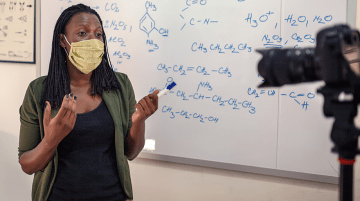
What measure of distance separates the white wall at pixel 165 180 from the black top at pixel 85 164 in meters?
0.54

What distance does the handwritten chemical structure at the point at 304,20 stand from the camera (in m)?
1.20

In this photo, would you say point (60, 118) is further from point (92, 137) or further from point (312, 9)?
point (312, 9)

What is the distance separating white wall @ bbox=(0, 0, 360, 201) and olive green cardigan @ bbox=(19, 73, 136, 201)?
464mm

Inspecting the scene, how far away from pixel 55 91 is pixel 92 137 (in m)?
0.24

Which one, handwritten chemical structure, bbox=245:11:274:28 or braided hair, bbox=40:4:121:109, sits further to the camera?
handwritten chemical structure, bbox=245:11:274:28

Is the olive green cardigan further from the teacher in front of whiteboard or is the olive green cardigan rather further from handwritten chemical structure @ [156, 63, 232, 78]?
handwritten chemical structure @ [156, 63, 232, 78]

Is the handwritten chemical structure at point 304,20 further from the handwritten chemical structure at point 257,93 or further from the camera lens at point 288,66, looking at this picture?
the camera lens at point 288,66

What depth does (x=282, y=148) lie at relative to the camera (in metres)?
1.30

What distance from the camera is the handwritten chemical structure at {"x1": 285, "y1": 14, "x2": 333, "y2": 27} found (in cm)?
120

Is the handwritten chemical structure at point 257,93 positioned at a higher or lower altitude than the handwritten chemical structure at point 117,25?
lower

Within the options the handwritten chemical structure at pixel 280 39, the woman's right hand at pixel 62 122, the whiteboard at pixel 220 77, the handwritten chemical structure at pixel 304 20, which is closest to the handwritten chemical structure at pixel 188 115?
the whiteboard at pixel 220 77

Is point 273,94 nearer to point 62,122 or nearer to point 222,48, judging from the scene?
point 222,48

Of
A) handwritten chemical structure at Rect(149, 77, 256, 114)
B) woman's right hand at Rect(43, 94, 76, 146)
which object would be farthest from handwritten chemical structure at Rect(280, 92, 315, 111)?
woman's right hand at Rect(43, 94, 76, 146)

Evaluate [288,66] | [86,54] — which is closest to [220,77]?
[86,54]
